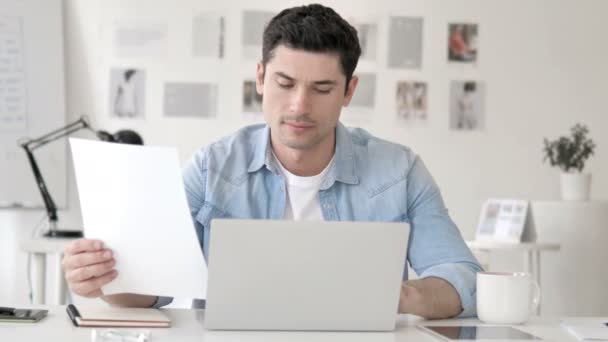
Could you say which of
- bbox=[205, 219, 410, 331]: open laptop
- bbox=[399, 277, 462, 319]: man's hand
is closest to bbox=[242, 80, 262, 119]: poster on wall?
bbox=[399, 277, 462, 319]: man's hand

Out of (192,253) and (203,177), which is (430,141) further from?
(192,253)

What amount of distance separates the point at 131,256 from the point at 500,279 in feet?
1.93

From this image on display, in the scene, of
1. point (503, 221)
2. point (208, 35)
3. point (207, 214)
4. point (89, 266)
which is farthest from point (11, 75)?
point (89, 266)

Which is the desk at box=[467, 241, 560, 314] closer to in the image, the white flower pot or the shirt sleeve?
the white flower pot

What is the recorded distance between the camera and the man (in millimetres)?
1761

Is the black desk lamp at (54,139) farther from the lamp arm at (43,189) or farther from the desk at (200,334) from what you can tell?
the desk at (200,334)

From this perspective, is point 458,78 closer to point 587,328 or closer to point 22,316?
point 587,328

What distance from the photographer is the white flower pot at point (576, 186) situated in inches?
166

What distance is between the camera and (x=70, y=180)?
437 centimetres

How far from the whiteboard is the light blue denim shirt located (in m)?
2.60

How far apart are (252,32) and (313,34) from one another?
9.00 feet

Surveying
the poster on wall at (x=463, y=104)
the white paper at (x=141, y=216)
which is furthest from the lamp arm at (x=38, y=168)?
the white paper at (x=141, y=216)

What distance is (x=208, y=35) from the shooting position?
14.6ft

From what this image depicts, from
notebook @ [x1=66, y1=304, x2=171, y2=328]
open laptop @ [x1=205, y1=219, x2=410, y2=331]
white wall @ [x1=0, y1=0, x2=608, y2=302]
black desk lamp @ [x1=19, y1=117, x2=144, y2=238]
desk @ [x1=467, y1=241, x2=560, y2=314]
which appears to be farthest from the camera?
white wall @ [x1=0, y1=0, x2=608, y2=302]
